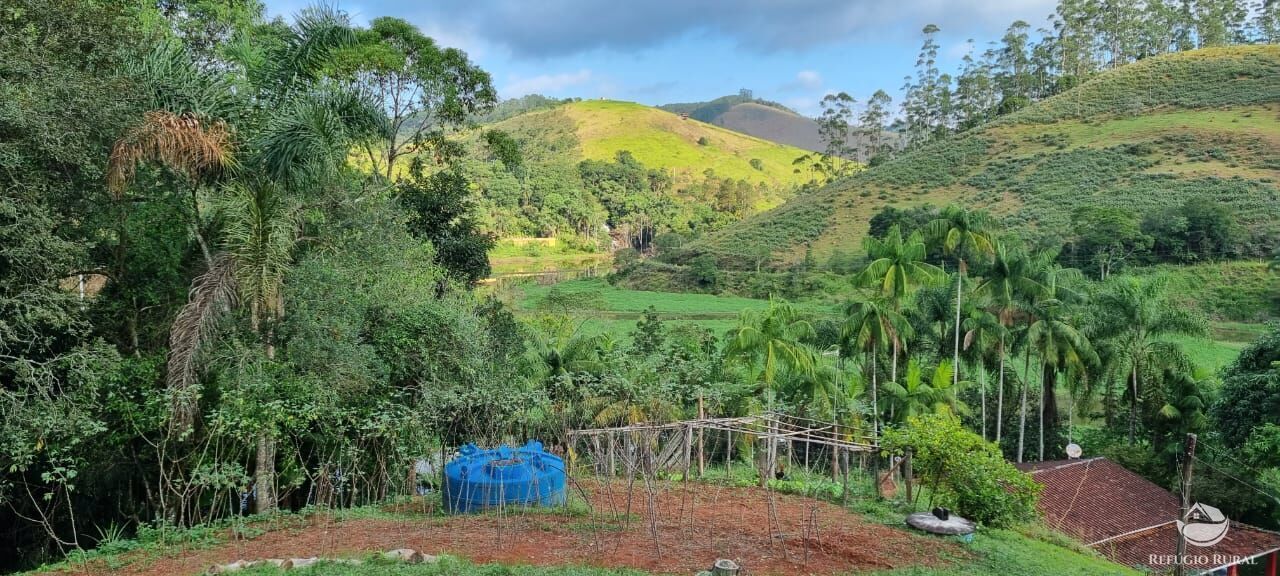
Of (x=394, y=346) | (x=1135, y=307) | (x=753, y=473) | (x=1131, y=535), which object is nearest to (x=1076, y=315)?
(x=1135, y=307)

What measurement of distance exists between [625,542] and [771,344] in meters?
10.5

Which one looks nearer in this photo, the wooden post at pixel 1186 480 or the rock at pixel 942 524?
the wooden post at pixel 1186 480

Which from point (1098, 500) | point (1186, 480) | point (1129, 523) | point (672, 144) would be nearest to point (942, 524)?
A: point (1186, 480)

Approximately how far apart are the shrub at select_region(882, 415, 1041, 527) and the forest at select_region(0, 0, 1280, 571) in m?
0.07

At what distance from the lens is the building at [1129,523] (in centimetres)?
1359

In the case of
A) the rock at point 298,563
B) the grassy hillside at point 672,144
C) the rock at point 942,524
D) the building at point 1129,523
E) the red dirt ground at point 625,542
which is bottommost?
the building at point 1129,523

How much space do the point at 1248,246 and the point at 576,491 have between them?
137 ft

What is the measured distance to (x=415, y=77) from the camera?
14602 millimetres

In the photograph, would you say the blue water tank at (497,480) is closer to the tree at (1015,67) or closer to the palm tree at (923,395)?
the palm tree at (923,395)

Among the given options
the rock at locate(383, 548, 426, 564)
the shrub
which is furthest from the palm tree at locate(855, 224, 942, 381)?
the rock at locate(383, 548, 426, 564)

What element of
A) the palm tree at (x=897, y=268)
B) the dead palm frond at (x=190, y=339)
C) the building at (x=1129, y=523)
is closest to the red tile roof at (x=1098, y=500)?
the building at (x=1129, y=523)

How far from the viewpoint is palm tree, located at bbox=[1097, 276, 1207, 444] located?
20.2m

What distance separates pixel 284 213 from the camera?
10094mm

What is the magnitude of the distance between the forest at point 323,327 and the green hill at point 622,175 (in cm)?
552
